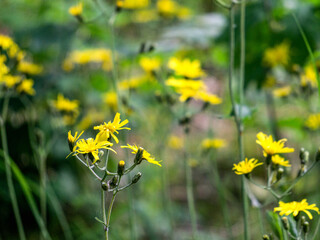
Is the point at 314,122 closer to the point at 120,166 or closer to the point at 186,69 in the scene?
the point at 186,69

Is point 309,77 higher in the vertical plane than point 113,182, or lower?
lower

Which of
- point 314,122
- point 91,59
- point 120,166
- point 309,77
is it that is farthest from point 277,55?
point 120,166

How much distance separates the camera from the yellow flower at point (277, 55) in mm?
1673

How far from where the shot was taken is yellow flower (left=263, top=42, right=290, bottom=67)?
1.67m

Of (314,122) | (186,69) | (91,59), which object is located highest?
(186,69)

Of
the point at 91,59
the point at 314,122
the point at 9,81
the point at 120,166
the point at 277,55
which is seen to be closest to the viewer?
the point at 120,166

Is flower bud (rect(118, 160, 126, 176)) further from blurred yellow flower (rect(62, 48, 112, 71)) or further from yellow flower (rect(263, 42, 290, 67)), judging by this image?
blurred yellow flower (rect(62, 48, 112, 71))

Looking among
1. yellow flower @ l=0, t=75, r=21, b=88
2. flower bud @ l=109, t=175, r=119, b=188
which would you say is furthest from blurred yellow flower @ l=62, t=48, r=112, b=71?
flower bud @ l=109, t=175, r=119, b=188

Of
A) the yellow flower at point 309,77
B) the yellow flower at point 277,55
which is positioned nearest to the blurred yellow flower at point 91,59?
the yellow flower at point 277,55

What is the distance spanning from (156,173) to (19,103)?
0.90 metres

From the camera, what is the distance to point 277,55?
5.49 feet

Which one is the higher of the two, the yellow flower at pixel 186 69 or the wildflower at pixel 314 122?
the yellow flower at pixel 186 69

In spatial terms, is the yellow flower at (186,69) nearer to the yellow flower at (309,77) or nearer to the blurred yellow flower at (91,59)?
the yellow flower at (309,77)

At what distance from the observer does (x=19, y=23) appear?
2.31 metres
